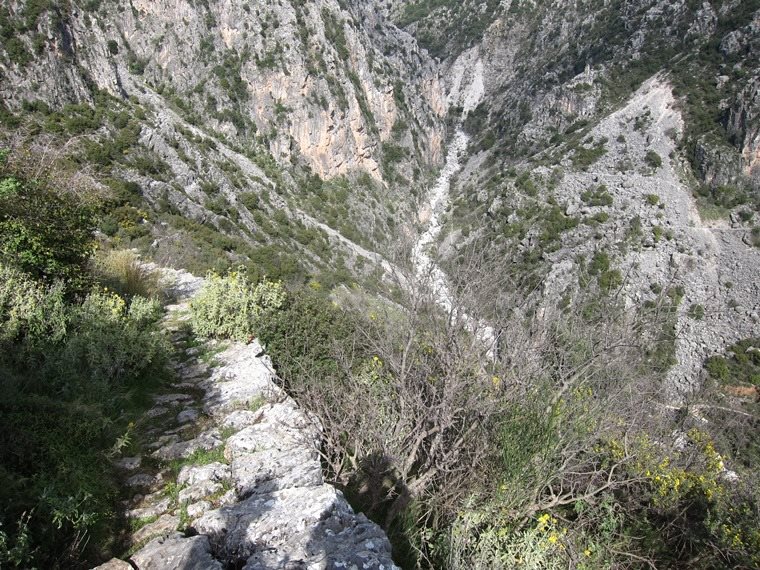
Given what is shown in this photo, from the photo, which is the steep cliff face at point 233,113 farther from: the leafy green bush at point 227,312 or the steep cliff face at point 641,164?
the steep cliff face at point 641,164

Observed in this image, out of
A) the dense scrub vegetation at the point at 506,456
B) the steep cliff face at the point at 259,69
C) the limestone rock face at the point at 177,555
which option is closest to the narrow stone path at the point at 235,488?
the limestone rock face at the point at 177,555

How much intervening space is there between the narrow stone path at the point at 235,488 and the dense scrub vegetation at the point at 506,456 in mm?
479

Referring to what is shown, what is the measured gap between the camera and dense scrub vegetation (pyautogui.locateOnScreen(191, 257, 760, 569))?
3.57 meters

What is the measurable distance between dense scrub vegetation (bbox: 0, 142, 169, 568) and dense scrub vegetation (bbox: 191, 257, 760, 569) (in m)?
1.71

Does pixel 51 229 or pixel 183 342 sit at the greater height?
pixel 51 229

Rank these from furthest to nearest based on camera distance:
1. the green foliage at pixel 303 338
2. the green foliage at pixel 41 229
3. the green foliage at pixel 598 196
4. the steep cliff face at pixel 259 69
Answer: the green foliage at pixel 598 196 → the steep cliff face at pixel 259 69 → the green foliage at pixel 303 338 → the green foliage at pixel 41 229

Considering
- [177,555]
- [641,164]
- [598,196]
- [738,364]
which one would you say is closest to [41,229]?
[177,555]

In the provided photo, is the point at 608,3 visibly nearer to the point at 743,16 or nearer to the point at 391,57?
the point at 743,16

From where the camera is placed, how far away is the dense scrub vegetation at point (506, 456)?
3570 mm

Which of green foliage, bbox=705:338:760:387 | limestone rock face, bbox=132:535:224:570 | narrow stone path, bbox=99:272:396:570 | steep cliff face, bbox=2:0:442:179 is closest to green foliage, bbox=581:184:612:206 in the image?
green foliage, bbox=705:338:760:387

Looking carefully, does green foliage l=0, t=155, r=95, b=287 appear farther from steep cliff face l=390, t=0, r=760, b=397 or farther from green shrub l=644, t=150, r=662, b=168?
green shrub l=644, t=150, r=662, b=168

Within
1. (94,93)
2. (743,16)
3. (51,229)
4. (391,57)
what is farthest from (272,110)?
(743,16)

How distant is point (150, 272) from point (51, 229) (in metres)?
3.51

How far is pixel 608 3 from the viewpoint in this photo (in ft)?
214
